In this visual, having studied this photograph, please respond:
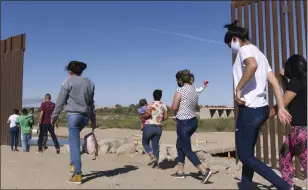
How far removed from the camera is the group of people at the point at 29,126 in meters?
9.35

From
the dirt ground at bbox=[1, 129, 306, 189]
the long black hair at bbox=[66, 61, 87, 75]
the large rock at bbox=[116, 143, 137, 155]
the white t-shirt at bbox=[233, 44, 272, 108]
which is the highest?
the long black hair at bbox=[66, 61, 87, 75]

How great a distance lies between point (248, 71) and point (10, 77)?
32.5 ft

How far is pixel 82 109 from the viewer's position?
15.9 feet

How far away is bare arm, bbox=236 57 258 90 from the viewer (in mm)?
3396

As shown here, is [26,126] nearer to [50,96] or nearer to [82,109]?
[50,96]

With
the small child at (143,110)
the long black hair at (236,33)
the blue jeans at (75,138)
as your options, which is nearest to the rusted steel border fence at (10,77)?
the small child at (143,110)

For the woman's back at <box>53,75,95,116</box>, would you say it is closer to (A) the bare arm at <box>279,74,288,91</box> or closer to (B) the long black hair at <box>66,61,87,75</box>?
(B) the long black hair at <box>66,61,87,75</box>

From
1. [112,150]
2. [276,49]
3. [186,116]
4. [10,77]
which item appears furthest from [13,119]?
[276,49]

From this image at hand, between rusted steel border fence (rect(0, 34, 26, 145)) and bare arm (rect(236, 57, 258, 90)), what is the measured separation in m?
9.03

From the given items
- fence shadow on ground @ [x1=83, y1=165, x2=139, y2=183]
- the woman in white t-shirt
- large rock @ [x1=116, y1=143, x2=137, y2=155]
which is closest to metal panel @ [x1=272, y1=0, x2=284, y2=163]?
fence shadow on ground @ [x1=83, y1=165, x2=139, y2=183]

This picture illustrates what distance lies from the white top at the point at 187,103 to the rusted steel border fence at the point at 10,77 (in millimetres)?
7482

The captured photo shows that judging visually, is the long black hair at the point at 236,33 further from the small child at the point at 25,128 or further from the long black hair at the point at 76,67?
the small child at the point at 25,128

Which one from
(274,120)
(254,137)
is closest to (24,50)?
(274,120)

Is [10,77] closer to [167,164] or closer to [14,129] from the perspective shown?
[14,129]
